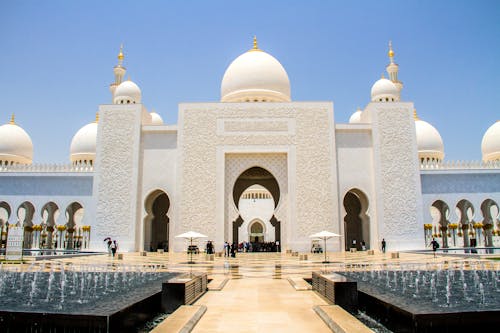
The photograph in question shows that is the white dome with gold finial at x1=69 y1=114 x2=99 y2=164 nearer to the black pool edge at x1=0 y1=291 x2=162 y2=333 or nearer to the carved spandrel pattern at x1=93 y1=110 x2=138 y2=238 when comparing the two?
the carved spandrel pattern at x1=93 y1=110 x2=138 y2=238

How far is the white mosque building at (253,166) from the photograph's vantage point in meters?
12.4

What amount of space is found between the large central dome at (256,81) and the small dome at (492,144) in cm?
864

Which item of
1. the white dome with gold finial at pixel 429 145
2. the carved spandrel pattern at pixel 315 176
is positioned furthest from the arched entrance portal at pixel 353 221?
the white dome with gold finial at pixel 429 145

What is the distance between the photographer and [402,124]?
13023mm

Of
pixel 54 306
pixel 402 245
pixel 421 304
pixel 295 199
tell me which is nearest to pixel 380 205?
pixel 402 245

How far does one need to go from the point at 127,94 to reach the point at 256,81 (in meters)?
4.94

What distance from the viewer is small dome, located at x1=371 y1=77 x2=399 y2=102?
15.7 meters

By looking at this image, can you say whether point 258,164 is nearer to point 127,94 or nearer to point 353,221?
point 353,221

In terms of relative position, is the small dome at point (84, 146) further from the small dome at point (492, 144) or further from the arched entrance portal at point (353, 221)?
the small dome at point (492, 144)

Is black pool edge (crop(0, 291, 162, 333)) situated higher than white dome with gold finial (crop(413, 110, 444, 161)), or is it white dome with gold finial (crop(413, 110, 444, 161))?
white dome with gold finial (crop(413, 110, 444, 161))

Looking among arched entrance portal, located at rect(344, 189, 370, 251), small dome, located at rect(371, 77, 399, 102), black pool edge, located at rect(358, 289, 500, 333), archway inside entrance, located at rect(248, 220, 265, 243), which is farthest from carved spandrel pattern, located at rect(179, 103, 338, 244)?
black pool edge, located at rect(358, 289, 500, 333)

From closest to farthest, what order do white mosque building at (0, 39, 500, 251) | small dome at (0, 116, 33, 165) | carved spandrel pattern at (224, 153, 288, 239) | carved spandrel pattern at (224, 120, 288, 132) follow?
white mosque building at (0, 39, 500, 251)
carved spandrel pattern at (224, 153, 288, 239)
carved spandrel pattern at (224, 120, 288, 132)
small dome at (0, 116, 33, 165)

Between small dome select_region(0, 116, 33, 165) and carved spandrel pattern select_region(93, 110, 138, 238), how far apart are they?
522 cm

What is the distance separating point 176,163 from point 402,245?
7351 millimetres
